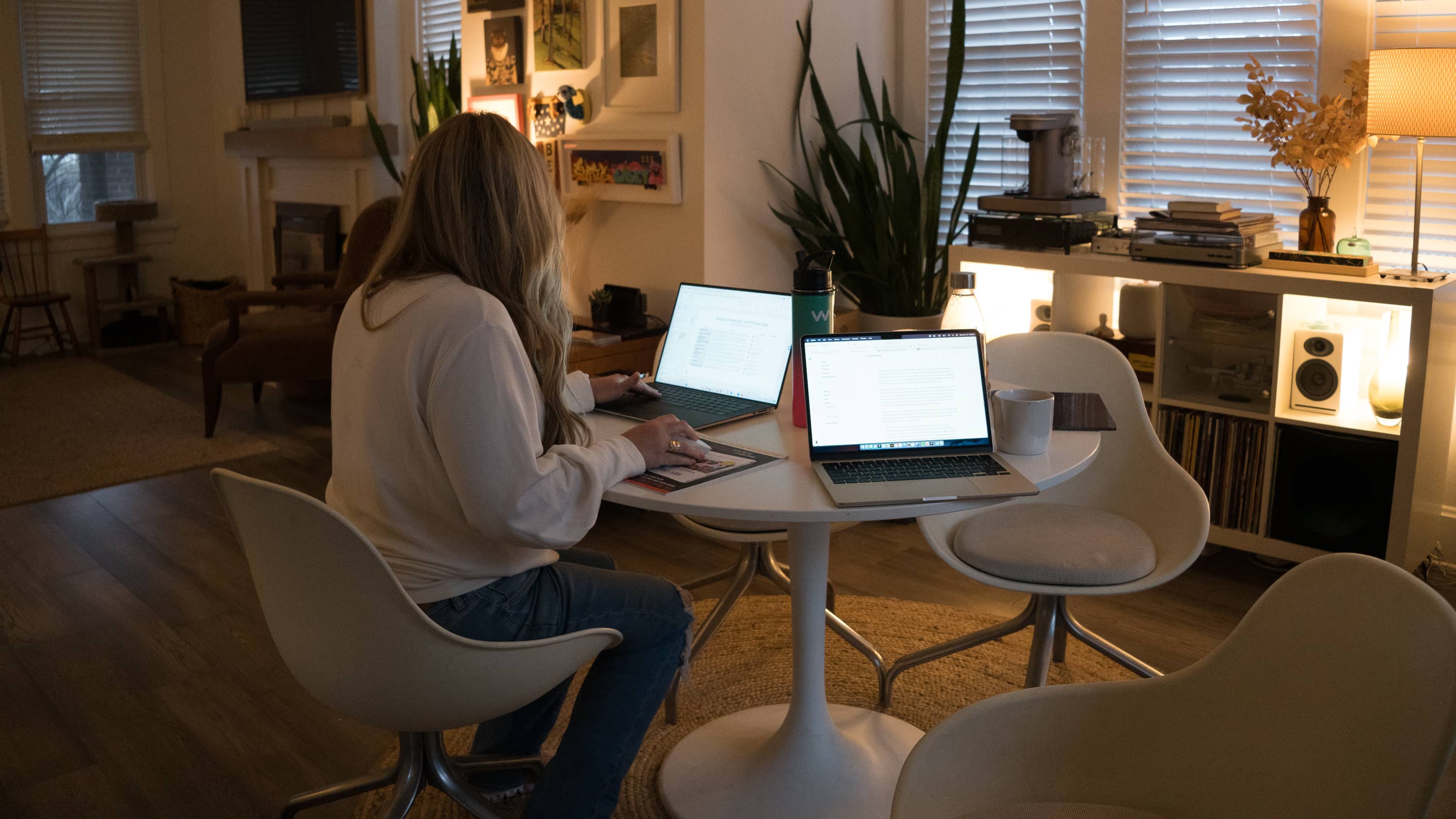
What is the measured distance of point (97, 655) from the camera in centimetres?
281

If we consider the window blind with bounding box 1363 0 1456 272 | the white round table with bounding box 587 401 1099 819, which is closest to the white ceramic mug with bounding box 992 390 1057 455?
the white round table with bounding box 587 401 1099 819

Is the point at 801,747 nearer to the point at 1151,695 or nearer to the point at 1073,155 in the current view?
the point at 1151,695

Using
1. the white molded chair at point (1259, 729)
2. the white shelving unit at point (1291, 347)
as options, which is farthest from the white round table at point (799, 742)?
the white shelving unit at point (1291, 347)

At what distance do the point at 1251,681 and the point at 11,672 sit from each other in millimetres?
2684

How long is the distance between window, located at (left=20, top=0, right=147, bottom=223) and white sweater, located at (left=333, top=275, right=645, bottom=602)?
6097 mm

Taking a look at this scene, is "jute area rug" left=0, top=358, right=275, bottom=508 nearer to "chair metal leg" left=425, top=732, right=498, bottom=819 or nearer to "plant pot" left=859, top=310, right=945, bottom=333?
"plant pot" left=859, top=310, right=945, bottom=333

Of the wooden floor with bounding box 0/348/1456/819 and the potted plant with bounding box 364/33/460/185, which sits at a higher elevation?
the potted plant with bounding box 364/33/460/185

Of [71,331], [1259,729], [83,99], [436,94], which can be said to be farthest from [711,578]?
[83,99]

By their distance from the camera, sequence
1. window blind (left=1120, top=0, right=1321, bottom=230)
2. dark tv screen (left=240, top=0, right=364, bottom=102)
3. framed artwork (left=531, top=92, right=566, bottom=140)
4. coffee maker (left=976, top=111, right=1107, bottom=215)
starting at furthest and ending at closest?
dark tv screen (left=240, top=0, right=364, bottom=102), framed artwork (left=531, top=92, right=566, bottom=140), coffee maker (left=976, top=111, right=1107, bottom=215), window blind (left=1120, top=0, right=1321, bottom=230)

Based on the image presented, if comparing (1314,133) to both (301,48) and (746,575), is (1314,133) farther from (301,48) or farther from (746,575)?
(301,48)

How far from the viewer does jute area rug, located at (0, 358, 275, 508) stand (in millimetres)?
4262

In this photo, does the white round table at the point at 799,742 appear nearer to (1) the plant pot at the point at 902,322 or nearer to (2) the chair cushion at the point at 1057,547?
(2) the chair cushion at the point at 1057,547

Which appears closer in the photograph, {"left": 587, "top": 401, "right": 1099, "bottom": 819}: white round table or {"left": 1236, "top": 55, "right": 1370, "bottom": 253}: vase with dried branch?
{"left": 587, "top": 401, "right": 1099, "bottom": 819}: white round table

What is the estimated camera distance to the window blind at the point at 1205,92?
10.5ft
